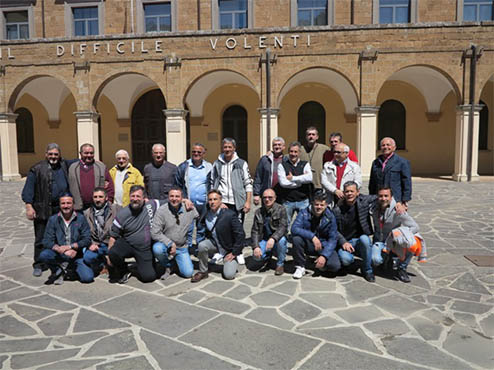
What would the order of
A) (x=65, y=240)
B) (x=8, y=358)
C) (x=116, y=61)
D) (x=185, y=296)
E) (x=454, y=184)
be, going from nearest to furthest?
(x=8, y=358), (x=185, y=296), (x=65, y=240), (x=454, y=184), (x=116, y=61)

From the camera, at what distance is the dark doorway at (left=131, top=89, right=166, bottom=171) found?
18.6 metres

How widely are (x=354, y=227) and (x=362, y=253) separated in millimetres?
360

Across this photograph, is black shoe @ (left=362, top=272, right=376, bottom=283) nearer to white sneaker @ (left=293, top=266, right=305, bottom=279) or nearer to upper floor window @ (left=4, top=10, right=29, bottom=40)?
white sneaker @ (left=293, top=266, right=305, bottom=279)

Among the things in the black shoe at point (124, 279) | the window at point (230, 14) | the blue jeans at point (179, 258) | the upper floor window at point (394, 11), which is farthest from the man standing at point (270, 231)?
the upper floor window at point (394, 11)

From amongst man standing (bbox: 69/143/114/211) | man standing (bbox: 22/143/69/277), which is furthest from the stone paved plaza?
man standing (bbox: 69/143/114/211)

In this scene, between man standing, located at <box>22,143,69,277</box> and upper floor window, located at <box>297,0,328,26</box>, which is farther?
upper floor window, located at <box>297,0,328,26</box>

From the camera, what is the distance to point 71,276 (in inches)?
190

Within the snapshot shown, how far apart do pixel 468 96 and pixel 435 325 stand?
42.3 feet

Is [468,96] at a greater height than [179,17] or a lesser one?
lesser

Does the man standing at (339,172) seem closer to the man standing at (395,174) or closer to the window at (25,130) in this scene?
the man standing at (395,174)

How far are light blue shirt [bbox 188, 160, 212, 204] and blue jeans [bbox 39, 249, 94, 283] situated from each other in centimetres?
166

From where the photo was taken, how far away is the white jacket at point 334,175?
5.19 m

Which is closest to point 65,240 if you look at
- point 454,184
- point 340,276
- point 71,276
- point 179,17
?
point 71,276

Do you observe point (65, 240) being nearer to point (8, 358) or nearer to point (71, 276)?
point (71, 276)
